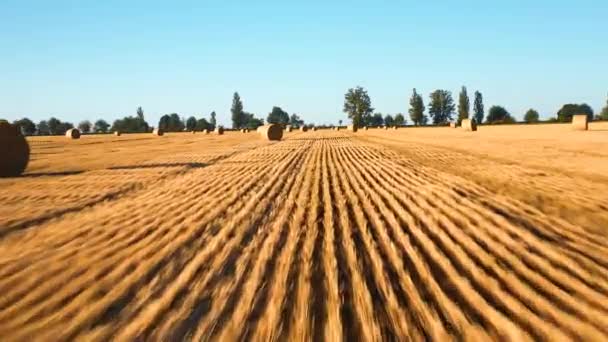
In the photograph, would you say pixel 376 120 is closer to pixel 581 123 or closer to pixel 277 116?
pixel 277 116

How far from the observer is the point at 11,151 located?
13.2 m

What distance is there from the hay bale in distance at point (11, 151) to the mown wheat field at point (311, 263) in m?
4.54

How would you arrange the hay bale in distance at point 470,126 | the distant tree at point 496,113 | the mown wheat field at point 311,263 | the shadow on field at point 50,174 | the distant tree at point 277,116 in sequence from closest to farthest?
the mown wheat field at point 311,263 < the shadow on field at point 50,174 < the hay bale in distance at point 470,126 < the distant tree at point 496,113 < the distant tree at point 277,116

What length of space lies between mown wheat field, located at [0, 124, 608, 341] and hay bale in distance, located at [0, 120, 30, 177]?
14.9 ft

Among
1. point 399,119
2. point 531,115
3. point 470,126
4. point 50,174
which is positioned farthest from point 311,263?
point 399,119

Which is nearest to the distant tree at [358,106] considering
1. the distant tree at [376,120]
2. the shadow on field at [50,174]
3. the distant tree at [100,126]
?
the distant tree at [376,120]

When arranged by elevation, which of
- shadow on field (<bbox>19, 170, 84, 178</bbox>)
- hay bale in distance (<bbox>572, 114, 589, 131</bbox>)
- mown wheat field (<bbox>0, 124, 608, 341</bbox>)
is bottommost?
mown wheat field (<bbox>0, 124, 608, 341</bbox>)

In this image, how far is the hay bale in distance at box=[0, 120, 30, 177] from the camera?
12961mm

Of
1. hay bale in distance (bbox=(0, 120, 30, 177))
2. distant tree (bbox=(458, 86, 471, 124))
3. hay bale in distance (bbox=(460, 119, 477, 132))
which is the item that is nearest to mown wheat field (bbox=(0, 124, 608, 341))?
hay bale in distance (bbox=(0, 120, 30, 177))

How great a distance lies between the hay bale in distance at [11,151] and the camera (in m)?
13.0

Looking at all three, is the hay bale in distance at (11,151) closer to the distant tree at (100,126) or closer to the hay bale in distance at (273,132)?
the hay bale in distance at (273,132)

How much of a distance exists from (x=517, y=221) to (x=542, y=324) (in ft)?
10.7

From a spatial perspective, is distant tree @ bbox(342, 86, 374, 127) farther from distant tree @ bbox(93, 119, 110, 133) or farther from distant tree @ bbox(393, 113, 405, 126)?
distant tree @ bbox(93, 119, 110, 133)

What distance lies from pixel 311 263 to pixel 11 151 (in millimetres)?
11851
